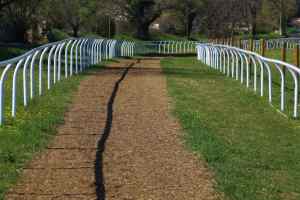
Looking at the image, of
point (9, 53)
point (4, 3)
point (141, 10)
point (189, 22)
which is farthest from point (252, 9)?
point (9, 53)

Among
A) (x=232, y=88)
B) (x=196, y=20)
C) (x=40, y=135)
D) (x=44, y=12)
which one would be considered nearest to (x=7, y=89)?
(x=232, y=88)

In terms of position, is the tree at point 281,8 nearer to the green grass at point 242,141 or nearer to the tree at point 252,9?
the tree at point 252,9

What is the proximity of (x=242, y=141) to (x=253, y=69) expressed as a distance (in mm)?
14681

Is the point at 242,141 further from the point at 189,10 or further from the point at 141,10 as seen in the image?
the point at 189,10

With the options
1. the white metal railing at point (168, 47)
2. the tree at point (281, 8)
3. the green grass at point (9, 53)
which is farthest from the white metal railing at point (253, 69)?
the tree at point (281, 8)

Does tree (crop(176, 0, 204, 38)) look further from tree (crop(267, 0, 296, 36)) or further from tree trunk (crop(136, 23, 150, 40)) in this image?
tree (crop(267, 0, 296, 36))

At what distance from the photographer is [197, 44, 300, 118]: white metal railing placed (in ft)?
53.0

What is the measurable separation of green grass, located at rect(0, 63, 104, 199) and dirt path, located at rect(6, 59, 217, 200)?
155 mm

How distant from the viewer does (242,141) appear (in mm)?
11109

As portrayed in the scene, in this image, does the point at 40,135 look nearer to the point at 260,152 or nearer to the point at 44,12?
the point at 260,152

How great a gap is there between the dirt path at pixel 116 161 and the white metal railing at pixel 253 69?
249 centimetres

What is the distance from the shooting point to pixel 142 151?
10.2 metres

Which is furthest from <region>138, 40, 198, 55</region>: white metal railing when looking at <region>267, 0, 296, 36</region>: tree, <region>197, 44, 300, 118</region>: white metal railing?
<region>267, 0, 296, 36</region>: tree

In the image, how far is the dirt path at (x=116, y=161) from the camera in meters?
7.98
